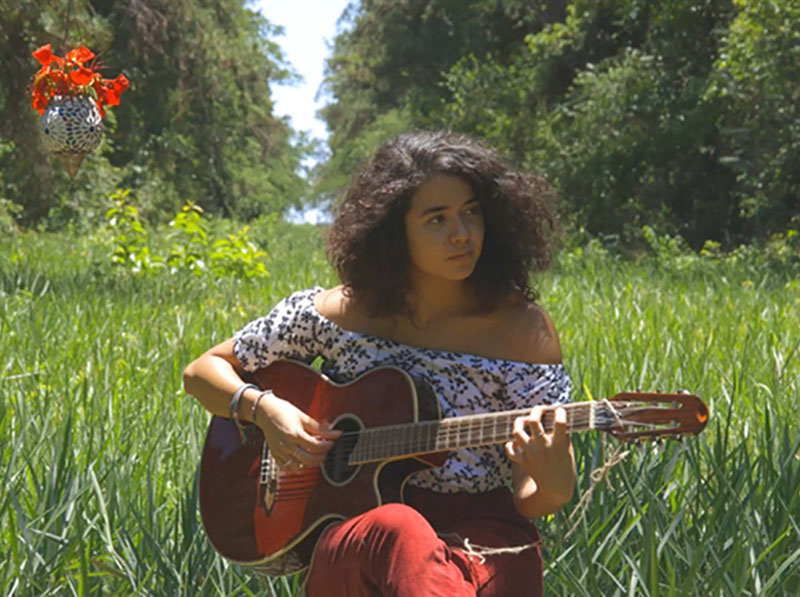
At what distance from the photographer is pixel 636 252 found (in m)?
14.0

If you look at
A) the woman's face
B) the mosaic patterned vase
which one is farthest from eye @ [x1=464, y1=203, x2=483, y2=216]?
the mosaic patterned vase

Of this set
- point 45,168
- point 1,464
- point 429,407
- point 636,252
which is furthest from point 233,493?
point 636,252

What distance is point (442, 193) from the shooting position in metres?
2.25

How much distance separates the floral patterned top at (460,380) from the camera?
2186 mm

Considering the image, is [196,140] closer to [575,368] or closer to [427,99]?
[427,99]

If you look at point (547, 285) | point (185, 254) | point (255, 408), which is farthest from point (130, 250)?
point (255, 408)

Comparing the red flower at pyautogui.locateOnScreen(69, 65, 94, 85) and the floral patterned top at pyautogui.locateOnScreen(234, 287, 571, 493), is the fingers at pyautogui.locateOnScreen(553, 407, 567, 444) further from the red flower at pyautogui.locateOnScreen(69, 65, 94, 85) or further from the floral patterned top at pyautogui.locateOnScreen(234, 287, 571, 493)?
the red flower at pyautogui.locateOnScreen(69, 65, 94, 85)

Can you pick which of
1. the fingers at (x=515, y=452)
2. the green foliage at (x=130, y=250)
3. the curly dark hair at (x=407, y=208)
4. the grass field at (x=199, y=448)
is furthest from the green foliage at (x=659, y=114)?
the fingers at (x=515, y=452)

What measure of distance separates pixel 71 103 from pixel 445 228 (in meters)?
0.70

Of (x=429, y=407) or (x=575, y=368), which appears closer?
(x=429, y=407)

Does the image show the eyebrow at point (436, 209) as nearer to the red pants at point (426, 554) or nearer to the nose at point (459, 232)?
the nose at point (459, 232)

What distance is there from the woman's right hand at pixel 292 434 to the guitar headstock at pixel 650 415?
528 millimetres

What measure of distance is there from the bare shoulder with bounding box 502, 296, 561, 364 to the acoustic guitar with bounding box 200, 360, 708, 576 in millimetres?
235

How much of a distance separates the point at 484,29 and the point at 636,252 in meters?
10.6
